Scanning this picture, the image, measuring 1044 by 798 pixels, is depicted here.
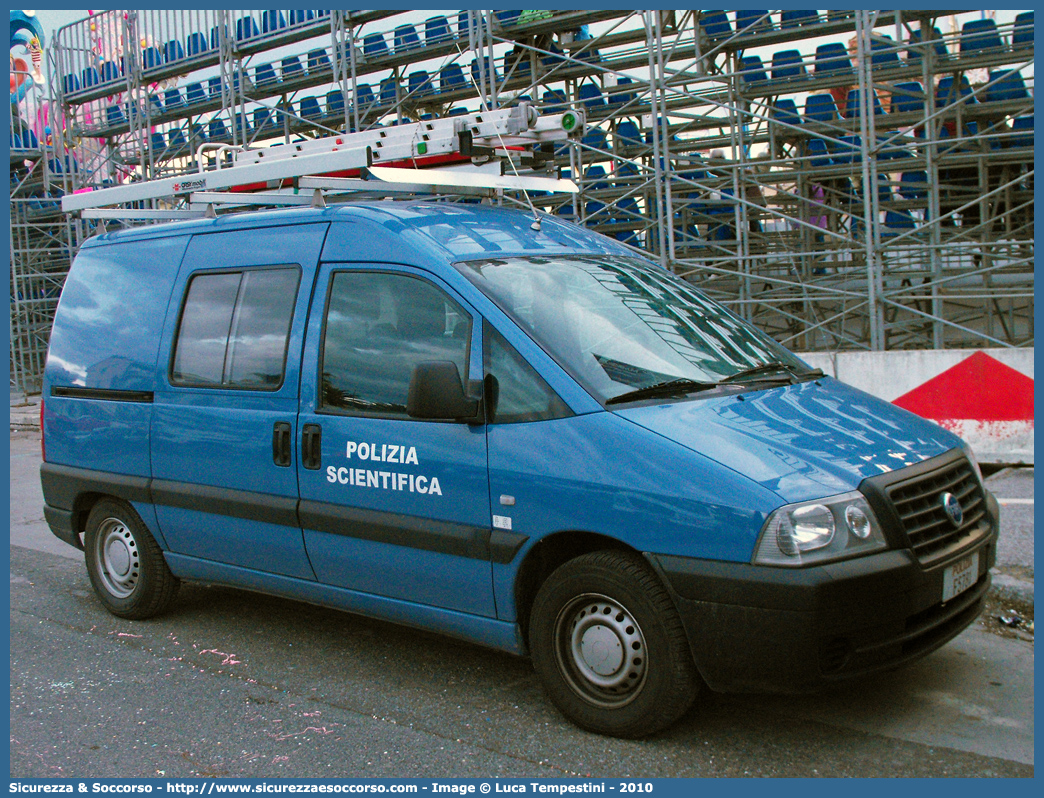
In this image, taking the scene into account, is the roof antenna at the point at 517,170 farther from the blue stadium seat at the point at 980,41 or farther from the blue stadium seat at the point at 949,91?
the blue stadium seat at the point at 949,91

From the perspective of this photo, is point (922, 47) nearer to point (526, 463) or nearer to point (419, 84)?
point (419, 84)

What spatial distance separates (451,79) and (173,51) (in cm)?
755

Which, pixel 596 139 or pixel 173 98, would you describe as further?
pixel 173 98

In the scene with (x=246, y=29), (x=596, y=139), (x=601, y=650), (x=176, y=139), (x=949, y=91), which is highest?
(x=246, y=29)

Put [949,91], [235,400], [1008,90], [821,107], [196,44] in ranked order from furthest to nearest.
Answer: [196,44] < [821,107] < [949,91] < [1008,90] < [235,400]

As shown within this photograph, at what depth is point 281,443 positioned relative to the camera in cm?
430

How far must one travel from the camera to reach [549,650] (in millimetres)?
3605

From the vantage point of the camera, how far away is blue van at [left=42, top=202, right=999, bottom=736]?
3.18 meters

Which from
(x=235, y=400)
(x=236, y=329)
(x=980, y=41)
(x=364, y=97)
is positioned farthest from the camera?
(x=364, y=97)

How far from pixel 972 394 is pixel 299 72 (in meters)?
14.7

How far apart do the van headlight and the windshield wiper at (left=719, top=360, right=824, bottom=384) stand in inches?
31.4

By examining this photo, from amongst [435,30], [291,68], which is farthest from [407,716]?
[291,68]

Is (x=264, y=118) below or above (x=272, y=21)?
below

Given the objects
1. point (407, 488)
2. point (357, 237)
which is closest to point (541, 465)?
point (407, 488)
